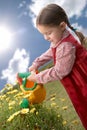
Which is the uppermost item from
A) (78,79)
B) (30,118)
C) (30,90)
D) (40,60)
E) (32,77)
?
(40,60)

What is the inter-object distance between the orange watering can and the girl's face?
616 millimetres

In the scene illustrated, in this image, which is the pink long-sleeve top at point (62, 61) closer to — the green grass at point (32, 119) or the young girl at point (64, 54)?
the young girl at point (64, 54)

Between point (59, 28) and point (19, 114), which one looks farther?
point (19, 114)

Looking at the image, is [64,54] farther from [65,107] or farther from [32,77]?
[65,107]

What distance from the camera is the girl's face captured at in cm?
336

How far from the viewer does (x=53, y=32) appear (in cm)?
337

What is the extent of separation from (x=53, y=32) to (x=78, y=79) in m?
0.46

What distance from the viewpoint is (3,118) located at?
4195 millimetres

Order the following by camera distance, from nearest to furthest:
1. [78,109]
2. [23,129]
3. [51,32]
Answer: [51,32]
[78,109]
[23,129]

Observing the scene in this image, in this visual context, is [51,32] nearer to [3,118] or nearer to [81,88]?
[81,88]

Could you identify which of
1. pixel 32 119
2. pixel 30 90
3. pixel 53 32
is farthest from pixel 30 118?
pixel 53 32

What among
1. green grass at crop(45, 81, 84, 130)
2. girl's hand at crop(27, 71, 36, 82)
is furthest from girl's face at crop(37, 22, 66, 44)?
green grass at crop(45, 81, 84, 130)

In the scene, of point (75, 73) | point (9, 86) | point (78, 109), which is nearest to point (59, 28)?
point (75, 73)

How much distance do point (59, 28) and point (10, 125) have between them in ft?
3.74
